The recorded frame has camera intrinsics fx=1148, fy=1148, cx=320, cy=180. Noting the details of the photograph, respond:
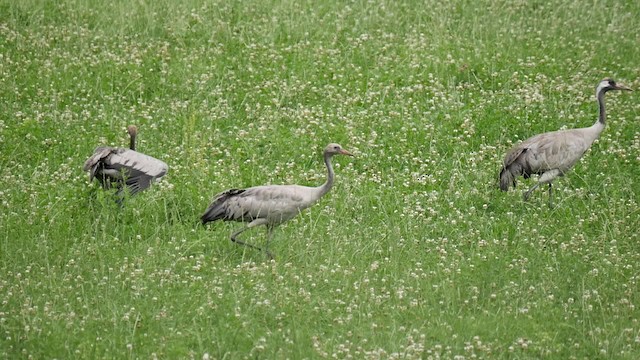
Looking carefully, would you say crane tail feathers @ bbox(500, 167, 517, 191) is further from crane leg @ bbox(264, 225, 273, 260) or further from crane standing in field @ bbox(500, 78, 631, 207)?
crane leg @ bbox(264, 225, 273, 260)

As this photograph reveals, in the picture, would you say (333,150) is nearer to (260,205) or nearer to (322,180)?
(260,205)

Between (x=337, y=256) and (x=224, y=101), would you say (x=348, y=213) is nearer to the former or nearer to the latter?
(x=337, y=256)

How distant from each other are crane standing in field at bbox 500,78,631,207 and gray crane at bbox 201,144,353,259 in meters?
2.51

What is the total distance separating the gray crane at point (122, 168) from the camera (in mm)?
11500

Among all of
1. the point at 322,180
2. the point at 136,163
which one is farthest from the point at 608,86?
the point at 136,163

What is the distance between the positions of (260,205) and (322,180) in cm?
207

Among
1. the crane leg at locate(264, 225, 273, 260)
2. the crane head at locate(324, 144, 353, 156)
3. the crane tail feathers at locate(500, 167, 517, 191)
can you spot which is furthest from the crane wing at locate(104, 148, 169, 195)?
the crane tail feathers at locate(500, 167, 517, 191)

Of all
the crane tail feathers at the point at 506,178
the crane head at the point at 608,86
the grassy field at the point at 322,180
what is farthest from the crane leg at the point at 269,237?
the crane head at the point at 608,86

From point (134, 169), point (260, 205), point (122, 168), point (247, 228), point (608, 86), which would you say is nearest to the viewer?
point (260, 205)

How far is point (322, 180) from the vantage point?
12.8 metres

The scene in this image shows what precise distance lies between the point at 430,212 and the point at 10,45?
7188 mm

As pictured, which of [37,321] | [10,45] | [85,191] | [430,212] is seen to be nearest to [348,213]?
[430,212]

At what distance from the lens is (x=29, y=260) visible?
408 inches

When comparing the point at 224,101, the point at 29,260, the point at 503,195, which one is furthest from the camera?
the point at 224,101
